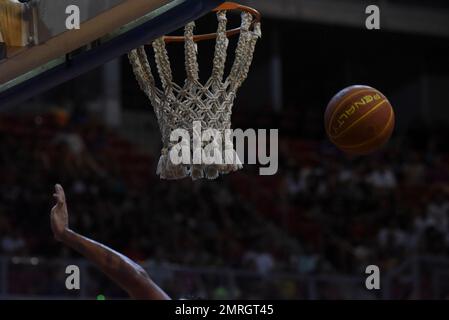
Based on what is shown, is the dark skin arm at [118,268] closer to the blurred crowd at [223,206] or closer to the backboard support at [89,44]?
the backboard support at [89,44]

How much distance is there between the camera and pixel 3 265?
8836 mm

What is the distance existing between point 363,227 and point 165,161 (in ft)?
26.1

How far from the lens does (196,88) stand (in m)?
4.98

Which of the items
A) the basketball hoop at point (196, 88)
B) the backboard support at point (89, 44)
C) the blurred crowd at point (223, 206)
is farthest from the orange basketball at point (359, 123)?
the blurred crowd at point (223, 206)

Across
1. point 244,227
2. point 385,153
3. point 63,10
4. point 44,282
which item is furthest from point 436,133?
point 63,10

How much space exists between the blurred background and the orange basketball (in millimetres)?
2522

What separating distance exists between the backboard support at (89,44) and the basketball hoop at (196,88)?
455 mm

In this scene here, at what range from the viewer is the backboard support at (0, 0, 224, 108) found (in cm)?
426

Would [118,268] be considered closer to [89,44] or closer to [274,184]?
[89,44]

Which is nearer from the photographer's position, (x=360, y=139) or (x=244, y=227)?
(x=360, y=139)

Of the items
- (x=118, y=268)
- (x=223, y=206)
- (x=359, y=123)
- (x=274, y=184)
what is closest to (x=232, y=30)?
(x=359, y=123)

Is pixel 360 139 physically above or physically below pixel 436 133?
below

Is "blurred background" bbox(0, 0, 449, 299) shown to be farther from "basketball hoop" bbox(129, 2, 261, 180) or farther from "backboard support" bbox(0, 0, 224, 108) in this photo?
"backboard support" bbox(0, 0, 224, 108)

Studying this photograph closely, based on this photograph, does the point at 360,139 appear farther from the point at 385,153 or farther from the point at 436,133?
the point at 436,133
